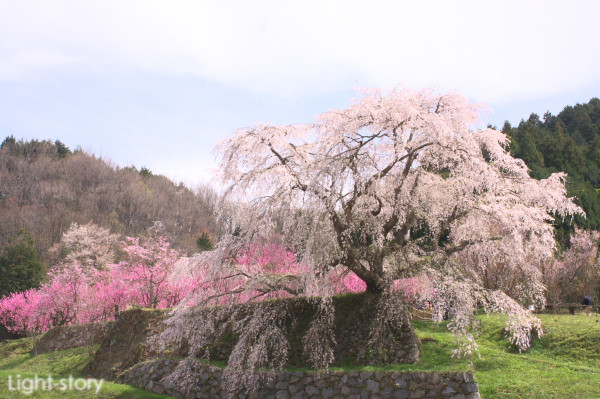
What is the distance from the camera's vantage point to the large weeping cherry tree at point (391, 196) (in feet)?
33.6

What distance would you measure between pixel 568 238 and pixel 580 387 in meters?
21.5

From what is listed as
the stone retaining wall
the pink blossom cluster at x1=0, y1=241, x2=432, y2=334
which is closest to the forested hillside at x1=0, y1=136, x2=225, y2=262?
the pink blossom cluster at x1=0, y1=241, x2=432, y2=334

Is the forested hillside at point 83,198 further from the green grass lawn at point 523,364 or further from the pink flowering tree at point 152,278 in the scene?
the green grass lawn at point 523,364

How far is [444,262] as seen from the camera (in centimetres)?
1077

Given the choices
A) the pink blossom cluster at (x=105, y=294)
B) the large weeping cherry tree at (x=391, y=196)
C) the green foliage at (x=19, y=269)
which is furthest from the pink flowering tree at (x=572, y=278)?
the green foliage at (x=19, y=269)

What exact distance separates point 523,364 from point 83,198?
51844 millimetres

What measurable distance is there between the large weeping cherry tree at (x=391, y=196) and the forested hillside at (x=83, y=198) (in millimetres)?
35219

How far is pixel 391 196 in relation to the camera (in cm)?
1141

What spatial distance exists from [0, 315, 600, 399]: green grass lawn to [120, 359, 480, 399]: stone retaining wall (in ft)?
1.13

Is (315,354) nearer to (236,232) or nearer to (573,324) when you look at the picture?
(236,232)

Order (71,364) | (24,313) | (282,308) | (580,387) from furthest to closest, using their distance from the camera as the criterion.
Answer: (24,313), (71,364), (282,308), (580,387)

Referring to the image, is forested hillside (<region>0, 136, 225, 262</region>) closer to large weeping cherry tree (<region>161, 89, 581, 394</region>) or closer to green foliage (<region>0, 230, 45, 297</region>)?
green foliage (<region>0, 230, 45, 297</region>)

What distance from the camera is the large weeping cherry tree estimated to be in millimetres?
10227

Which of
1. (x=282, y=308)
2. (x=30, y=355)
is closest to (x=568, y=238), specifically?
(x=282, y=308)
